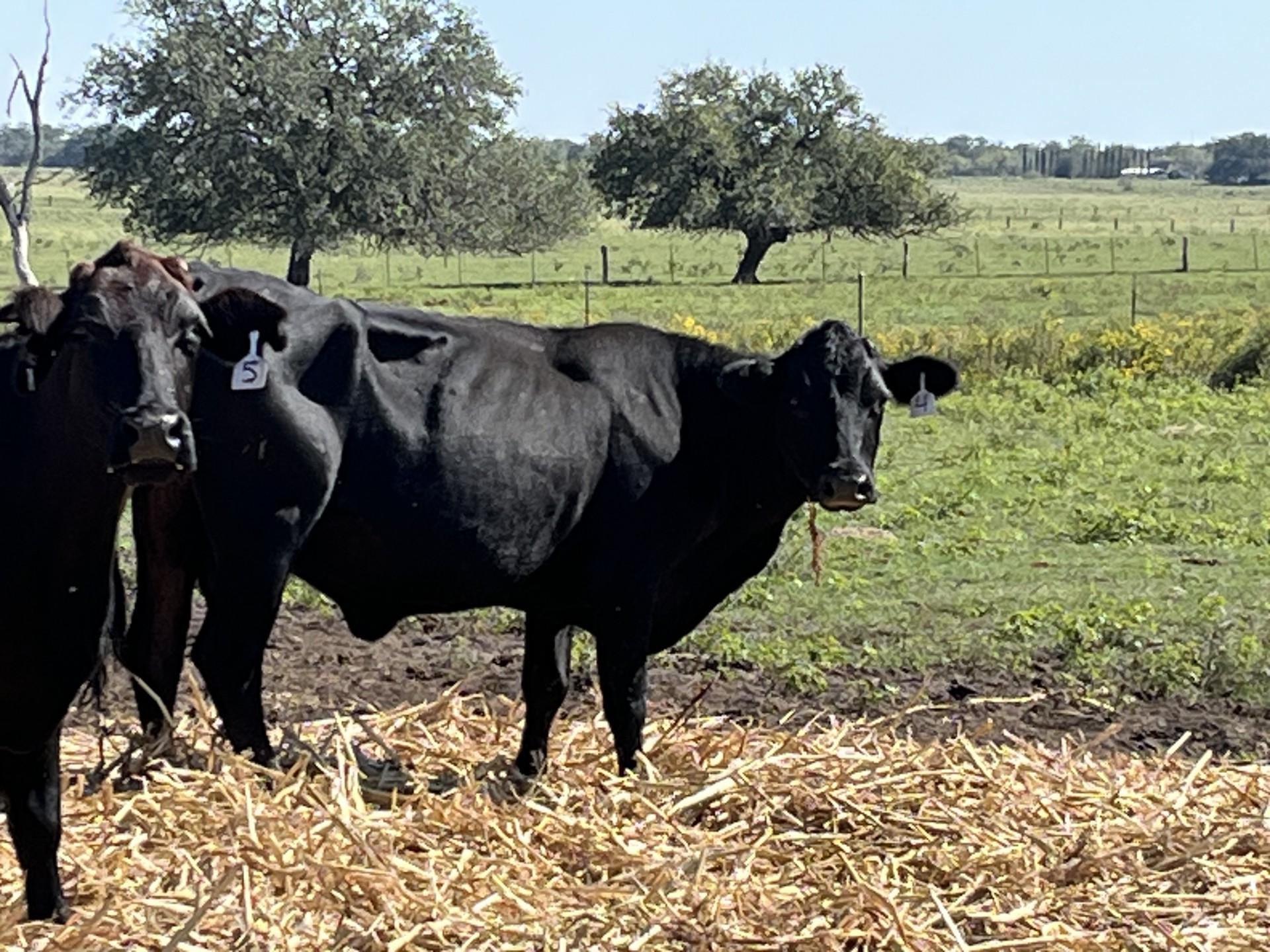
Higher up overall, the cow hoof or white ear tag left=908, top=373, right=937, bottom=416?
white ear tag left=908, top=373, right=937, bottom=416

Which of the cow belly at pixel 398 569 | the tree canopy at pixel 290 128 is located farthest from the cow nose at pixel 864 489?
the tree canopy at pixel 290 128

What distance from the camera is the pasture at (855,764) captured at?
5582 millimetres

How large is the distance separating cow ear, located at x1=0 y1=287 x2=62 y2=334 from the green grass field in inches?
186

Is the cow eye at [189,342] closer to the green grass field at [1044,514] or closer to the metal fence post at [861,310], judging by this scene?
the green grass field at [1044,514]

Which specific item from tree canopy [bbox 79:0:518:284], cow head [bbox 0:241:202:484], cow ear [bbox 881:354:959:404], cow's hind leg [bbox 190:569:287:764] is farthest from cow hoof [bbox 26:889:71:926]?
tree canopy [bbox 79:0:518:284]

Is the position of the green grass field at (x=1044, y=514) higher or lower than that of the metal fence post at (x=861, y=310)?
lower

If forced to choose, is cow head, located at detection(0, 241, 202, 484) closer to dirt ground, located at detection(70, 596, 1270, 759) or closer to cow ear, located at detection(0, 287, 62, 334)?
cow ear, located at detection(0, 287, 62, 334)

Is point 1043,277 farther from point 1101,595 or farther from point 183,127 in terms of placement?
point 1101,595

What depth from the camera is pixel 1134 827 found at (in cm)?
637

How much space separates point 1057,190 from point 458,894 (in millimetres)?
125592

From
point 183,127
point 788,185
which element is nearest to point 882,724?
point 183,127

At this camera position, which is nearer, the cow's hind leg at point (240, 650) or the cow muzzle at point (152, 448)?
the cow muzzle at point (152, 448)

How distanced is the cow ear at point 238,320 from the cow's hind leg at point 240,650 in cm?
110

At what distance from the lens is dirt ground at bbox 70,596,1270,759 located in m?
8.03
